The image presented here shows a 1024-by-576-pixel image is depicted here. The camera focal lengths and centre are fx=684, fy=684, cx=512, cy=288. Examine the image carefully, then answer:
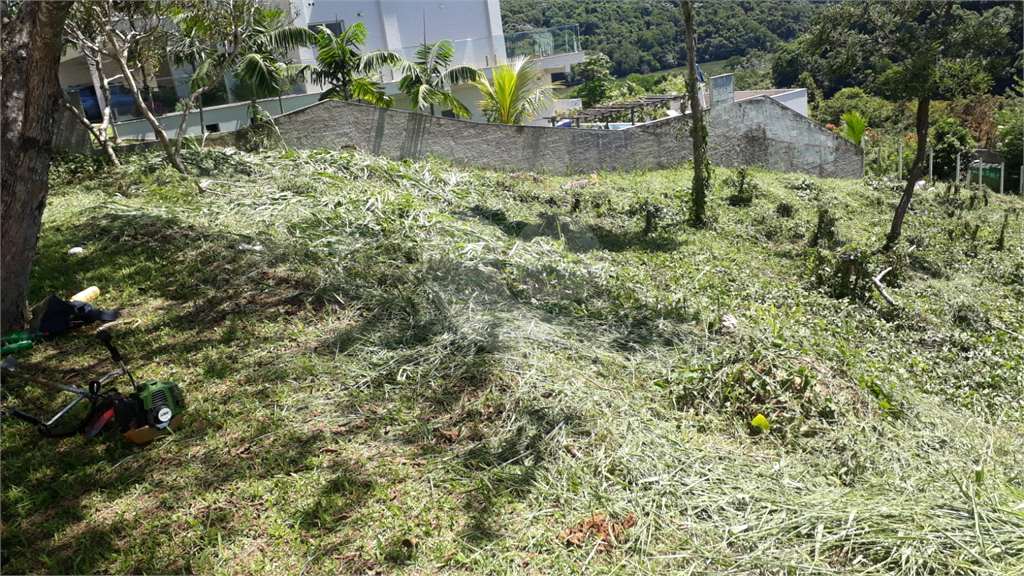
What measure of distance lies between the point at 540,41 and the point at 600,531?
19556mm

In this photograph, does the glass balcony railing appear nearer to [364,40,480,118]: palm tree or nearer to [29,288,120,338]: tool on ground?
[364,40,480,118]: palm tree

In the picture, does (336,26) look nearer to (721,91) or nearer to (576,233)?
(721,91)

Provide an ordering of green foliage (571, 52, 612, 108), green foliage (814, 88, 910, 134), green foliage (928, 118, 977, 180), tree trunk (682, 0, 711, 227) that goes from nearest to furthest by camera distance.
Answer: tree trunk (682, 0, 711, 227)
green foliage (928, 118, 977, 180)
green foliage (571, 52, 612, 108)
green foliage (814, 88, 910, 134)

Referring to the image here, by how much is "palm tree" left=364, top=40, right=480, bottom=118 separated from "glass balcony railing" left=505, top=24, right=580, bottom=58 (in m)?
3.75

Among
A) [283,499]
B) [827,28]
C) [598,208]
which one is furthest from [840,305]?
[283,499]

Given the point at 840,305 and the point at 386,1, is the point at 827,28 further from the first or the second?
the point at 386,1

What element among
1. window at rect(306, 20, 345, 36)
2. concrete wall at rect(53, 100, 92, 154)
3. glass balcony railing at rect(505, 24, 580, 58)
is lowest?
concrete wall at rect(53, 100, 92, 154)

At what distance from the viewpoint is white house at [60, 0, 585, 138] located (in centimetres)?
1483

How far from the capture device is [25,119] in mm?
4293

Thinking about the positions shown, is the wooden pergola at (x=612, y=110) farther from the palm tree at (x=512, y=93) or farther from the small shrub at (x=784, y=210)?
the small shrub at (x=784, y=210)

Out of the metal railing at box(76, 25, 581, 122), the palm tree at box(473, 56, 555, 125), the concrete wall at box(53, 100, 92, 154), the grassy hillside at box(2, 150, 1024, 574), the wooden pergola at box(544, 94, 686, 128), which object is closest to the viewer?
the grassy hillside at box(2, 150, 1024, 574)

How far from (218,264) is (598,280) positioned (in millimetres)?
3378

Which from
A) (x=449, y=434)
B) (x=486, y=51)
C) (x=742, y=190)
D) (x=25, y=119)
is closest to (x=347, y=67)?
(x=486, y=51)

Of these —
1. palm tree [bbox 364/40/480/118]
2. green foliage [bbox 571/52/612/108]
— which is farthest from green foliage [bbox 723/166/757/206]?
green foliage [bbox 571/52/612/108]
